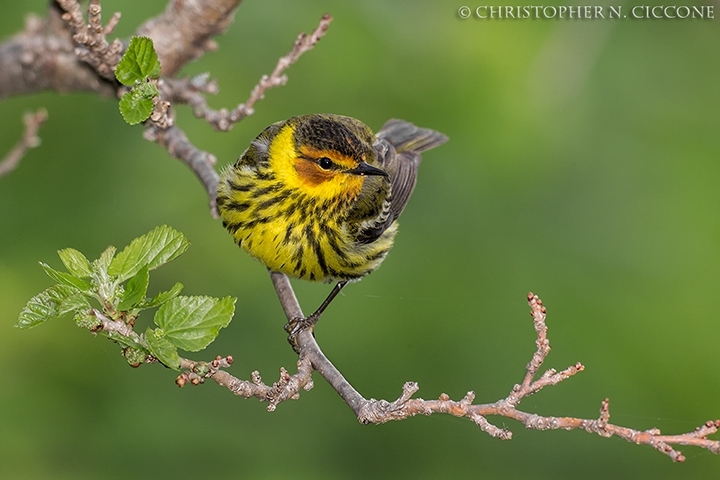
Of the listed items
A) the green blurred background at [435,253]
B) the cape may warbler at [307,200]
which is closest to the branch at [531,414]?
the cape may warbler at [307,200]

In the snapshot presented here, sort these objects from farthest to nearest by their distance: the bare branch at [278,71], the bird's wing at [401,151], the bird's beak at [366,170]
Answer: the bird's wing at [401,151], the bird's beak at [366,170], the bare branch at [278,71]

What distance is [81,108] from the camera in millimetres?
6074

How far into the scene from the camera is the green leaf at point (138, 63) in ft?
10.6

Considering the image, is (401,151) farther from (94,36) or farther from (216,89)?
(94,36)

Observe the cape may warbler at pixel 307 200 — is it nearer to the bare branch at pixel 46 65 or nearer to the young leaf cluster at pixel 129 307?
the bare branch at pixel 46 65

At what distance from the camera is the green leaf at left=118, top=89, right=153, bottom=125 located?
3307mm

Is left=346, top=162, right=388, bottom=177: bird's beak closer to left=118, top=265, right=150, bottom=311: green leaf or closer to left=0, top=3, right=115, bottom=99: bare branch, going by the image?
left=0, top=3, right=115, bottom=99: bare branch

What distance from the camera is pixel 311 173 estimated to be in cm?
429

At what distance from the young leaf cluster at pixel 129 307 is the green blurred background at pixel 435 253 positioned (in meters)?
2.33

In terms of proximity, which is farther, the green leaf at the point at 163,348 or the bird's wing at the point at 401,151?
the bird's wing at the point at 401,151

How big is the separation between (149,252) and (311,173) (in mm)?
1430

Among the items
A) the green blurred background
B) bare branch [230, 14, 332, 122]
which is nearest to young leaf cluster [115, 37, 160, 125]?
A: bare branch [230, 14, 332, 122]

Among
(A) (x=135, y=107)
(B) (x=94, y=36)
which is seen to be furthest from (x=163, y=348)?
(B) (x=94, y=36)

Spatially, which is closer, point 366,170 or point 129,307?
point 129,307
